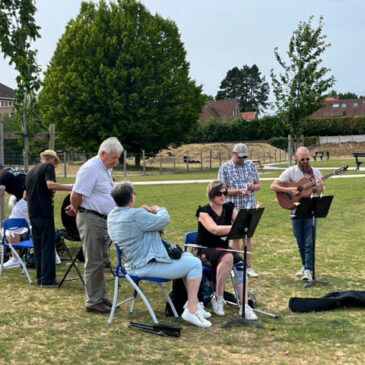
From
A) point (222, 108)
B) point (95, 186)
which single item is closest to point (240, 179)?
point (95, 186)

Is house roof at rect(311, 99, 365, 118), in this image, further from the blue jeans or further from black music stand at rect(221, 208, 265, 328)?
black music stand at rect(221, 208, 265, 328)

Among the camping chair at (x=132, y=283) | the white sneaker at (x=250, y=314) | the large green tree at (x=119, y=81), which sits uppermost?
the large green tree at (x=119, y=81)

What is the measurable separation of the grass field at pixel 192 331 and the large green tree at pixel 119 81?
31191 millimetres

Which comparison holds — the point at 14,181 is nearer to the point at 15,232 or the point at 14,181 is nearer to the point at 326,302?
the point at 15,232

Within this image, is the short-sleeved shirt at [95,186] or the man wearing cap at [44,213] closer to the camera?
the short-sleeved shirt at [95,186]

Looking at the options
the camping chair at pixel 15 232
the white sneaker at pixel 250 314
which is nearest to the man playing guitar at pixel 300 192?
the white sneaker at pixel 250 314

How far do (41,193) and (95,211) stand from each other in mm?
1485

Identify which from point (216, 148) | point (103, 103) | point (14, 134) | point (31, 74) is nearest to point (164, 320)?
point (31, 74)

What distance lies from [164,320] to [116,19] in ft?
121

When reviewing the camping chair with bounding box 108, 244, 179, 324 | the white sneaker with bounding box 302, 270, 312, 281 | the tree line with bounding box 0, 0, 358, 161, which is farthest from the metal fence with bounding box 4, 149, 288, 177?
the camping chair with bounding box 108, 244, 179, 324

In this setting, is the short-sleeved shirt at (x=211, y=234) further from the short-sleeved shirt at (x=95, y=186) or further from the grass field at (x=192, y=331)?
the short-sleeved shirt at (x=95, y=186)

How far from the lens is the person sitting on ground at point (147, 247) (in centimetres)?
542

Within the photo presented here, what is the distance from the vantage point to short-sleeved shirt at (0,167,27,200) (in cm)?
854

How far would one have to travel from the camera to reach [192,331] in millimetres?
5367
